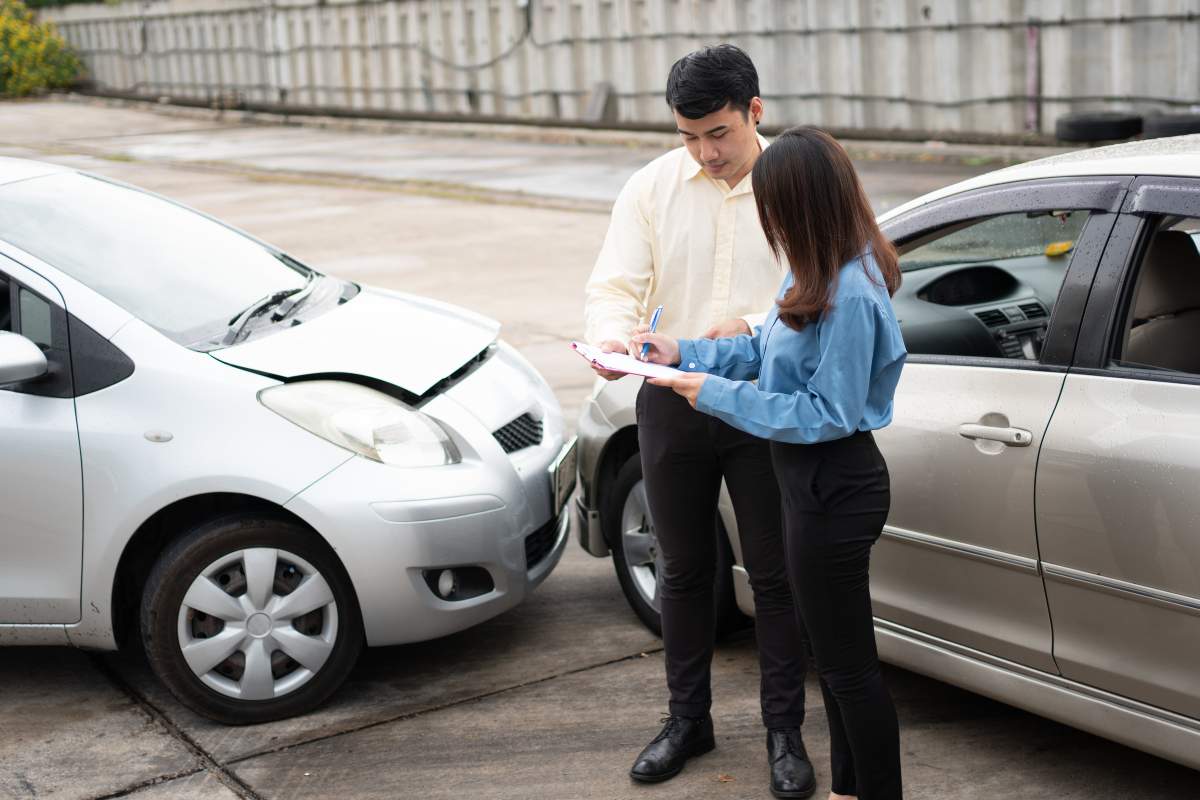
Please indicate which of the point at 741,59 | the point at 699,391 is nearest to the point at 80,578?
the point at 699,391

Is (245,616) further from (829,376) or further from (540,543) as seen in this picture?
(829,376)

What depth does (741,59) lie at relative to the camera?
3.36 metres

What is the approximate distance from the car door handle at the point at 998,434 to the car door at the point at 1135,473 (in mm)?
65

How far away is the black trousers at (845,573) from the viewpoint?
9.75ft

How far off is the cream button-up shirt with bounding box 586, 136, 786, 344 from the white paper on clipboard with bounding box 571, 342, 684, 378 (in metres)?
0.32

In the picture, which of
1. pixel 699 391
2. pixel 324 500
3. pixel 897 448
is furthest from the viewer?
pixel 324 500

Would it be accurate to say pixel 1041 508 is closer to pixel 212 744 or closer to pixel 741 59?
pixel 741 59

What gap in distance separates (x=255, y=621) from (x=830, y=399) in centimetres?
200

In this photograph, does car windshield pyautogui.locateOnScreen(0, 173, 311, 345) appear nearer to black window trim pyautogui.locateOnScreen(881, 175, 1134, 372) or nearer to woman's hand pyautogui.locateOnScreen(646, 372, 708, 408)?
woman's hand pyautogui.locateOnScreen(646, 372, 708, 408)

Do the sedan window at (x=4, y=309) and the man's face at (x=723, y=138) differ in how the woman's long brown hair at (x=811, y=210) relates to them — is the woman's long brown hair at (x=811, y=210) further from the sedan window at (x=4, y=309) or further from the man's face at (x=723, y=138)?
the sedan window at (x=4, y=309)

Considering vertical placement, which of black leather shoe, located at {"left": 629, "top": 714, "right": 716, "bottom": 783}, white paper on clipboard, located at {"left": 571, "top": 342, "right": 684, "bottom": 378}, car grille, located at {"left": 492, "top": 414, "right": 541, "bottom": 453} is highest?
white paper on clipboard, located at {"left": 571, "top": 342, "right": 684, "bottom": 378}

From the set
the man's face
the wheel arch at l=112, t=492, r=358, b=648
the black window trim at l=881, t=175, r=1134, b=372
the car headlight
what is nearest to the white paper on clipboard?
the man's face

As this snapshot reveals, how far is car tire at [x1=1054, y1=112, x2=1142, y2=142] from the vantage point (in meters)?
12.7

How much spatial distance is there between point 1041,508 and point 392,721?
1976 millimetres
